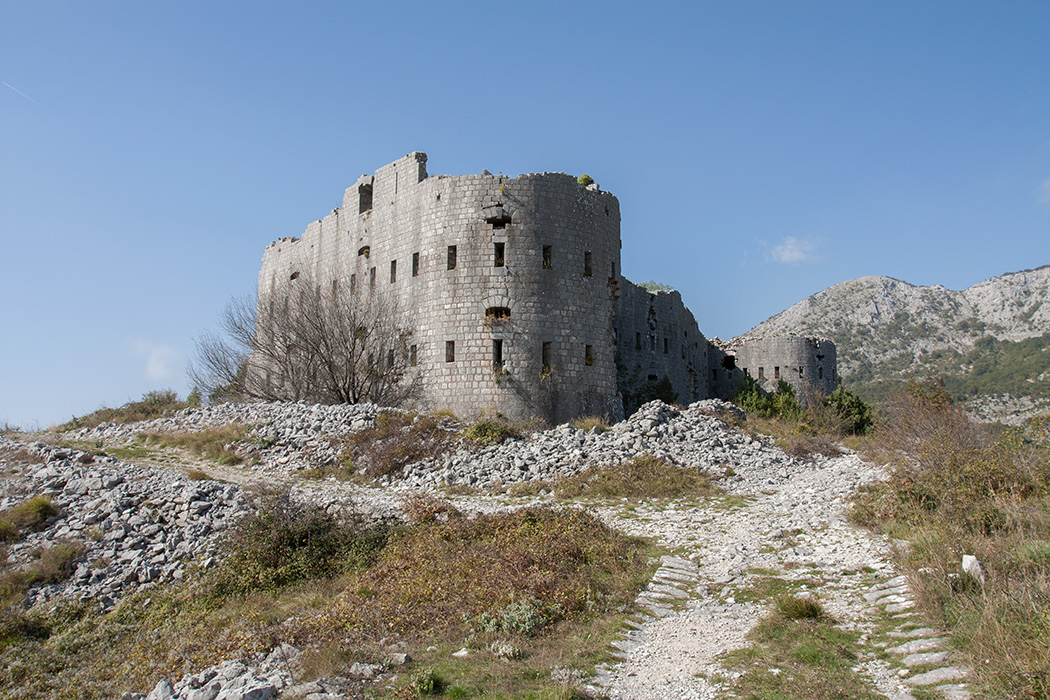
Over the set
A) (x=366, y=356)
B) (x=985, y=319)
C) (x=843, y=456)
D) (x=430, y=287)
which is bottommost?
(x=843, y=456)

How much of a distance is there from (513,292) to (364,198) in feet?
32.7

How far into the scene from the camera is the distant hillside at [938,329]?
3194 inches

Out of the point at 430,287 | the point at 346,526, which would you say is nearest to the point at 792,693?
the point at 346,526

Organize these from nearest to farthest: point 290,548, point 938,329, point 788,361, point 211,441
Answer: point 290,548
point 211,441
point 788,361
point 938,329

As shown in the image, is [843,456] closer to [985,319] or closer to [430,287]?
[430,287]

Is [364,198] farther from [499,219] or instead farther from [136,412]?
[136,412]

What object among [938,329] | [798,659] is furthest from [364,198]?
[938,329]

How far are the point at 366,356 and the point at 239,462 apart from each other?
284 inches

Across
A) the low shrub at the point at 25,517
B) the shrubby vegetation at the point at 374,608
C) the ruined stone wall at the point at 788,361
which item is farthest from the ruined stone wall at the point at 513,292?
the ruined stone wall at the point at 788,361

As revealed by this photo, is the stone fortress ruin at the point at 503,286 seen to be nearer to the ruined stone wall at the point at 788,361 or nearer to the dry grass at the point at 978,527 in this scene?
the dry grass at the point at 978,527

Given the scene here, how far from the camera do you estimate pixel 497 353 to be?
75.6ft

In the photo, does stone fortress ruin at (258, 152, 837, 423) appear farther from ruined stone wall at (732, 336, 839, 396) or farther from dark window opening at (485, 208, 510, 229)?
ruined stone wall at (732, 336, 839, 396)

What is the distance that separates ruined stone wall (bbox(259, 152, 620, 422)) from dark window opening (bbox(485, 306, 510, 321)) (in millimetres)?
38

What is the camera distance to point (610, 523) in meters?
12.1
